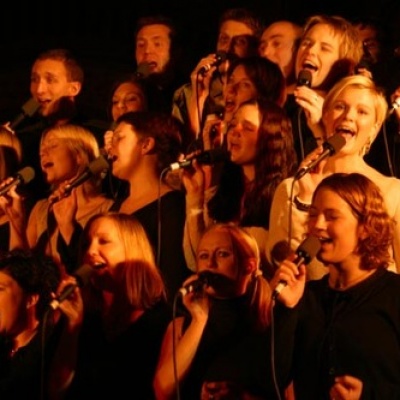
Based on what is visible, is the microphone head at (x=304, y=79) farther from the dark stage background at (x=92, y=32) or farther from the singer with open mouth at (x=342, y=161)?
the dark stage background at (x=92, y=32)

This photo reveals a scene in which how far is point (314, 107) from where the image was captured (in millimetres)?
4762

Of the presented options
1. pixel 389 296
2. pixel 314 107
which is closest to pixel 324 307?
pixel 389 296

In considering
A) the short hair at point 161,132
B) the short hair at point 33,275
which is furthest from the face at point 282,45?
the short hair at point 33,275

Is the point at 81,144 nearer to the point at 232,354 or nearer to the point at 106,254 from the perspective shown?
the point at 106,254

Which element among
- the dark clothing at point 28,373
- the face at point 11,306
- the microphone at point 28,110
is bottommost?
the dark clothing at point 28,373

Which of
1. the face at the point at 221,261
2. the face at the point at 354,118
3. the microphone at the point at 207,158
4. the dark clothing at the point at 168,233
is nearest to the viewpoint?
the face at the point at 221,261

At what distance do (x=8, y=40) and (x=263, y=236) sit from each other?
3.45 m

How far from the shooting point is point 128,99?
18.5ft

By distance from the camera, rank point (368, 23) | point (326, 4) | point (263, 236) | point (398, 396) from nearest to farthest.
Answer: point (398, 396)
point (263, 236)
point (368, 23)
point (326, 4)

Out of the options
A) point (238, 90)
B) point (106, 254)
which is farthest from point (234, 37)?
point (106, 254)

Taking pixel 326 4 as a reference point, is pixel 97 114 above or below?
below

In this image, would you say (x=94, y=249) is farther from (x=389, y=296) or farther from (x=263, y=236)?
(x=389, y=296)

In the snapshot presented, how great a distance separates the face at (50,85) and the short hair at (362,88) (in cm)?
166

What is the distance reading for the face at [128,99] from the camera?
562 cm
